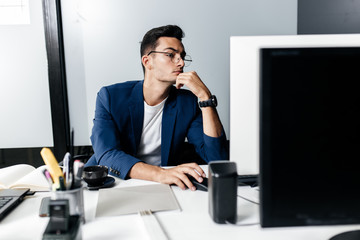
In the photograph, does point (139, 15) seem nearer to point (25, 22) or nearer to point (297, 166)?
point (25, 22)

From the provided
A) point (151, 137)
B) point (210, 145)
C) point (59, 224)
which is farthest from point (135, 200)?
point (151, 137)

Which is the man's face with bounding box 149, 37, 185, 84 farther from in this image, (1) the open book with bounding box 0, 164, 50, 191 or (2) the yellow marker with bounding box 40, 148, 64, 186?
(2) the yellow marker with bounding box 40, 148, 64, 186

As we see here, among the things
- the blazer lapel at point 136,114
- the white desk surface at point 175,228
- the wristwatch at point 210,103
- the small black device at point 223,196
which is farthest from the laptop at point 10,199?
the wristwatch at point 210,103

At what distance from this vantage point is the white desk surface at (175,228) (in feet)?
2.35

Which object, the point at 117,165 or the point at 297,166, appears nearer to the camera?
the point at 297,166

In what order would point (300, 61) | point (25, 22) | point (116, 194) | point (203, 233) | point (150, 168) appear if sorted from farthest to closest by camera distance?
point (25, 22), point (150, 168), point (116, 194), point (203, 233), point (300, 61)

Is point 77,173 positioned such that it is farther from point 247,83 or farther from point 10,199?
A: point 247,83

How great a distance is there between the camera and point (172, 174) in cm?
104

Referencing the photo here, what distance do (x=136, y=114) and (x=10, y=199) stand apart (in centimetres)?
76

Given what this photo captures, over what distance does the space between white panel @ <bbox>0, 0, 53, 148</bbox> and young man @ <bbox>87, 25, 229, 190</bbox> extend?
44.2 inches

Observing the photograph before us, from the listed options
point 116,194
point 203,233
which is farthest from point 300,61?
point 116,194

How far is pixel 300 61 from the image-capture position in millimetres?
556

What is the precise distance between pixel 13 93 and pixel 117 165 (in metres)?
1.76

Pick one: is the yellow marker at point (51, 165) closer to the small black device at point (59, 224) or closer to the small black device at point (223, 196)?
the small black device at point (59, 224)
